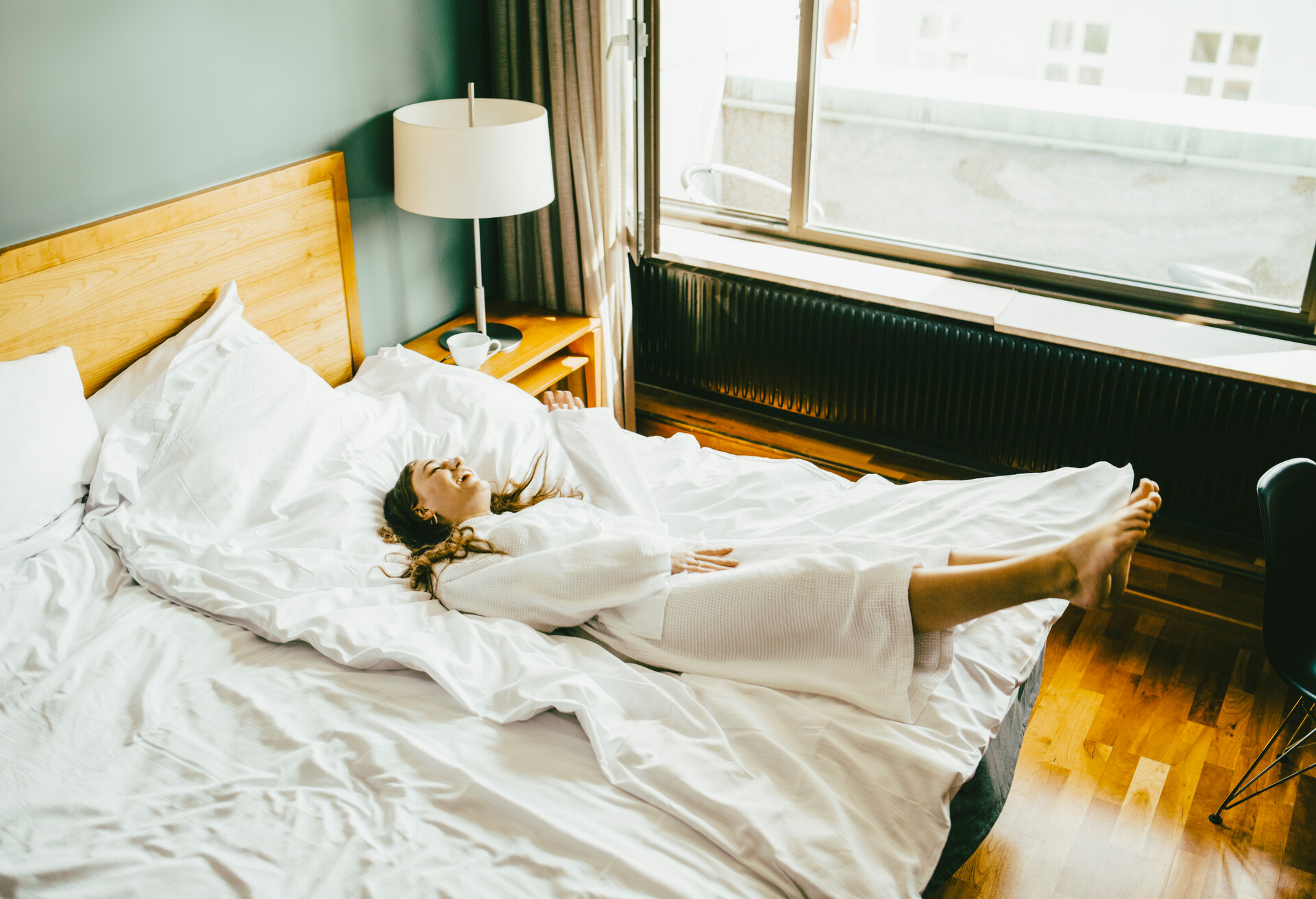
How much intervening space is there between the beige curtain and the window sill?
0.27m

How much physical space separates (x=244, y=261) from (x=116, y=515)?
0.70m

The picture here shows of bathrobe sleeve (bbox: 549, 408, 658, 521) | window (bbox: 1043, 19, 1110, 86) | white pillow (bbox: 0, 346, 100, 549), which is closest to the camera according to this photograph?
white pillow (bbox: 0, 346, 100, 549)

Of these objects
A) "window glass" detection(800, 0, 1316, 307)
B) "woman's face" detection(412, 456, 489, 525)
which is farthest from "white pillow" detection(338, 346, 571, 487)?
"window glass" detection(800, 0, 1316, 307)

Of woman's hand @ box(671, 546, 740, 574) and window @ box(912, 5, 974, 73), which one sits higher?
window @ box(912, 5, 974, 73)

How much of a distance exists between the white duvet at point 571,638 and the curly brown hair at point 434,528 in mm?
39

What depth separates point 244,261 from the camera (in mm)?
2156

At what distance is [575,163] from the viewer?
278 cm

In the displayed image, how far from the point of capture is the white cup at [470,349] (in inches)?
97.5

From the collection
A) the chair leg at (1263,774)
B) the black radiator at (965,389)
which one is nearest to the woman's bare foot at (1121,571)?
the chair leg at (1263,774)

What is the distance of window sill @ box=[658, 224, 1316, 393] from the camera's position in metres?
2.32

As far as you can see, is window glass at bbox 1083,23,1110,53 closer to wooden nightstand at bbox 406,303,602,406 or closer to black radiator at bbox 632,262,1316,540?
black radiator at bbox 632,262,1316,540

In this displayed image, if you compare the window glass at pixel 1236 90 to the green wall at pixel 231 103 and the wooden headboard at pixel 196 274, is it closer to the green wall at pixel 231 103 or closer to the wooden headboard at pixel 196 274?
the green wall at pixel 231 103

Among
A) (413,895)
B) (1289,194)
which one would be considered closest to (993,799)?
(413,895)

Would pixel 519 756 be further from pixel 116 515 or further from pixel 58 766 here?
pixel 116 515
